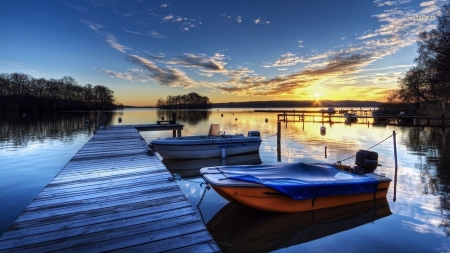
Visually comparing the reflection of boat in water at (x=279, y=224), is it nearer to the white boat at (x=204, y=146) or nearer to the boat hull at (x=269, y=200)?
the boat hull at (x=269, y=200)

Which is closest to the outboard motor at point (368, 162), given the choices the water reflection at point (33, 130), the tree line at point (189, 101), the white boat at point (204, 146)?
the white boat at point (204, 146)

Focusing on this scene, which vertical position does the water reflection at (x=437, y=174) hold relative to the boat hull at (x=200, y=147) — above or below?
below

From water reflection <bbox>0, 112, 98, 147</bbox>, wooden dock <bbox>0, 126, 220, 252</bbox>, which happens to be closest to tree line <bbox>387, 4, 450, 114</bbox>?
wooden dock <bbox>0, 126, 220, 252</bbox>

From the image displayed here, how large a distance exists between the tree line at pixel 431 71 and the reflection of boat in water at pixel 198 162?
29.3 metres

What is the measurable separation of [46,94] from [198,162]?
381ft

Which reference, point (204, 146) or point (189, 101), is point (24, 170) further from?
point (189, 101)

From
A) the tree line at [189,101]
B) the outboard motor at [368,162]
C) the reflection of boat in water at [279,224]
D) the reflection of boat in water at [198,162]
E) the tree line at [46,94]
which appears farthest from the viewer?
the tree line at [189,101]

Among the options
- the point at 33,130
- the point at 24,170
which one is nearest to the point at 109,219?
the point at 24,170

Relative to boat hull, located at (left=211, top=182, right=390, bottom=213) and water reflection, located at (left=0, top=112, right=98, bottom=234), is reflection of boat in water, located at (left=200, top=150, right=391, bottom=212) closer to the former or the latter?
boat hull, located at (left=211, top=182, right=390, bottom=213)

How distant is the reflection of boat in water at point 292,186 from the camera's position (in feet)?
21.4

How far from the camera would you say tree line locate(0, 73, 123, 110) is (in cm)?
8800

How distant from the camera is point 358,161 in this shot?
10.1 m

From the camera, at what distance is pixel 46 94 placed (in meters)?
102

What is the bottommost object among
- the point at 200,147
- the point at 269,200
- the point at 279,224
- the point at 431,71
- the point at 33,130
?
the point at 279,224
